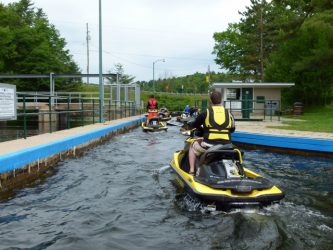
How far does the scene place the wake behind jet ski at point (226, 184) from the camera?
6.62m

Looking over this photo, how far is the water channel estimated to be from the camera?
19.0 ft

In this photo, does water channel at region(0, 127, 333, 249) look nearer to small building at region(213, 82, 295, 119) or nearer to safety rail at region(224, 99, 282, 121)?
safety rail at region(224, 99, 282, 121)

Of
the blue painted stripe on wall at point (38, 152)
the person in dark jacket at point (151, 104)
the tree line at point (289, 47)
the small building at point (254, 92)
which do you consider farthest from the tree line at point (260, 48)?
the blue painted stripe on wall at point (38, 152)

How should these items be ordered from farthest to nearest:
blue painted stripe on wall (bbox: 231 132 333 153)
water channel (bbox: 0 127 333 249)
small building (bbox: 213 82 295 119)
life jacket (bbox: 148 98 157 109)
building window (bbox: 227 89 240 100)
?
building window (bbox: 227 89 240 100) < small building (bbox: 213 82 295 119) < life jacket (bbox: 148 98 157 109) < blue painted stripe on wall (bbox: 231 132 333 153) < water channel (bbox: 0 127 333 249)

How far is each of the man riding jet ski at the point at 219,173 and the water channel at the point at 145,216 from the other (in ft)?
0.97

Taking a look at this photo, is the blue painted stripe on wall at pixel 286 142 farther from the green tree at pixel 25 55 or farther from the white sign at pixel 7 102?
the green tree at pixel 25 55

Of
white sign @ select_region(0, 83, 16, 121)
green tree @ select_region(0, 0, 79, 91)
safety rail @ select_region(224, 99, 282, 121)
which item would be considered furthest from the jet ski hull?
green tree @ select_region(0, 0, 79, 91)

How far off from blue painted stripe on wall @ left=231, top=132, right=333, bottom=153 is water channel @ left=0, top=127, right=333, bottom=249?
2.87 metres

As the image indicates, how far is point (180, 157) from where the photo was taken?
9.62 meters

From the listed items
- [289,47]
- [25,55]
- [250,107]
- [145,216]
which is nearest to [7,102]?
[145,216]

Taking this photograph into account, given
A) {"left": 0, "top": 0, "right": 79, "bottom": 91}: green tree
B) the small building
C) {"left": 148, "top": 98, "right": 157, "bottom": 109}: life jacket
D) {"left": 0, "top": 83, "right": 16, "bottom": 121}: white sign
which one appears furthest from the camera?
{"left": 0, "top": 0, "right": 79, "bottom": 91}: green tree

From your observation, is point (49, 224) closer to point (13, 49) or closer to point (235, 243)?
point (235, 243)

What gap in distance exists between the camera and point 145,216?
7.10 meters

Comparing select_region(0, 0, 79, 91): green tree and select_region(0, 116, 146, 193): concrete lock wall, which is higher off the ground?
select_region(0, 0, 79, 91): green tree
